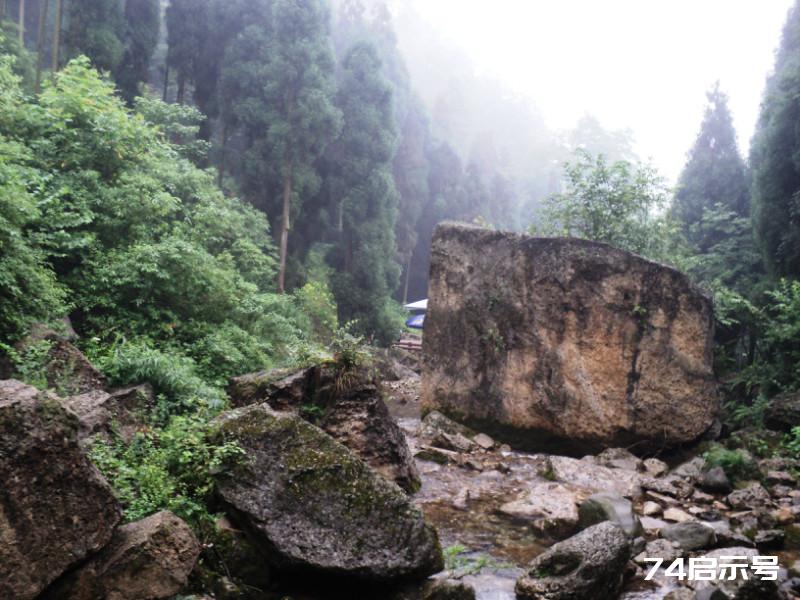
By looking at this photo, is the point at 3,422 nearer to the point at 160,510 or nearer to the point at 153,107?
the point at 160,510

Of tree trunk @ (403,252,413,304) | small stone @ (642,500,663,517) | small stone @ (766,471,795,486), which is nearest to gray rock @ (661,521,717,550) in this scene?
small stone @ (642,500,663,517)

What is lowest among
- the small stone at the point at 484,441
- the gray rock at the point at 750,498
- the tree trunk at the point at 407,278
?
the small stone at the point at 484,441

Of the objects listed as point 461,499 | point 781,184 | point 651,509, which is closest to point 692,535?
point 651,509

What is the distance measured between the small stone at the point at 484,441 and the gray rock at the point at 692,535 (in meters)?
4.96

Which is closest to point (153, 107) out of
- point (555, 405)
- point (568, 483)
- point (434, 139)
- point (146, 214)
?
point (146, 214)

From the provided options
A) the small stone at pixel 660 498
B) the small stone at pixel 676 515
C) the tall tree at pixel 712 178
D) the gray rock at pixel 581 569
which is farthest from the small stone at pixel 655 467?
the tall tree at pixel 712 178

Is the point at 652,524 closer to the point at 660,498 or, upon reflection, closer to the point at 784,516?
the point at 660,498

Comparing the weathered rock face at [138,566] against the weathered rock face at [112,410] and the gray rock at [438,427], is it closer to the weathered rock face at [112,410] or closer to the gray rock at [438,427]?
the weathered rock face at [112,410]

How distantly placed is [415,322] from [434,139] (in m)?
17.6

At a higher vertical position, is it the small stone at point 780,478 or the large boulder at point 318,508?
the large boulder at point 318,508

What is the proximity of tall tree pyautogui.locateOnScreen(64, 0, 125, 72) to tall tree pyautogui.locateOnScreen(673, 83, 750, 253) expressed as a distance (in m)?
19.6

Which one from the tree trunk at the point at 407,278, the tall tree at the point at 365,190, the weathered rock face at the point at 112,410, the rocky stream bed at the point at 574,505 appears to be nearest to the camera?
the weathered rock face at the point at 112,410

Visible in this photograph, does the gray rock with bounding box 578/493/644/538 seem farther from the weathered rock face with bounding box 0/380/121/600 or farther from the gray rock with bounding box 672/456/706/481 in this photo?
the weathered rock face with bounding box 0/380/121/600

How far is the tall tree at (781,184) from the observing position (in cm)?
1396
